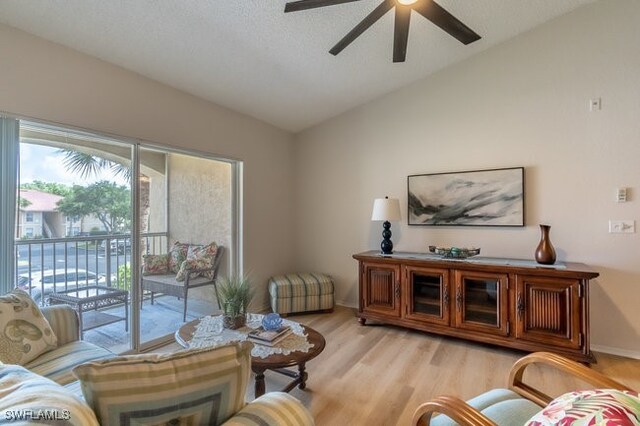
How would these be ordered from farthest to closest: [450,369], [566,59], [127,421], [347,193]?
[347,193] → [566,59] → [450,369] → [127,421]

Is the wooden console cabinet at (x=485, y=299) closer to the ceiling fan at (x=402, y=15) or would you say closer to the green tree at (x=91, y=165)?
the ceiling fan at (x=402, y=15)

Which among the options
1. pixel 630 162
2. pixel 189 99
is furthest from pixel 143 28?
pixel 630 162

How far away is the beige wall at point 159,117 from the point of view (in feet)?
6.70

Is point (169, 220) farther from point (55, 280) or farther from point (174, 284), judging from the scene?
point (55, 280)

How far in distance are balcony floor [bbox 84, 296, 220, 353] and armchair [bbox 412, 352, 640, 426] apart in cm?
261

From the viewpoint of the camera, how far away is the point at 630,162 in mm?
2707

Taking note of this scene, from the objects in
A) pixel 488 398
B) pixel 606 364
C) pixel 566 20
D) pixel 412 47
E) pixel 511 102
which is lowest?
pixel 606 364

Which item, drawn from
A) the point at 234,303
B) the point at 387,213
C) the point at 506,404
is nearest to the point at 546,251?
the point at 387,213

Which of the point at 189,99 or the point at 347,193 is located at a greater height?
the point at 189,99

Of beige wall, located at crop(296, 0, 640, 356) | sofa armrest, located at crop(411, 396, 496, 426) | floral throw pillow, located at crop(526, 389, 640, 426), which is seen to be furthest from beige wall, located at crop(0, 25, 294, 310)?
floral throw pillow, located at crop(526, 389, 640, 426)

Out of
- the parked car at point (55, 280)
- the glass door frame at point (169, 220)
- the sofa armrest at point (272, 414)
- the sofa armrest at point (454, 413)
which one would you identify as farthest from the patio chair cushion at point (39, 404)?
the glass door frame at point (169, 220)

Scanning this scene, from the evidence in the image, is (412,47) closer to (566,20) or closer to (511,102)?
(511,102)

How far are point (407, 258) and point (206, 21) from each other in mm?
2677

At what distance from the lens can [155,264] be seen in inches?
130
